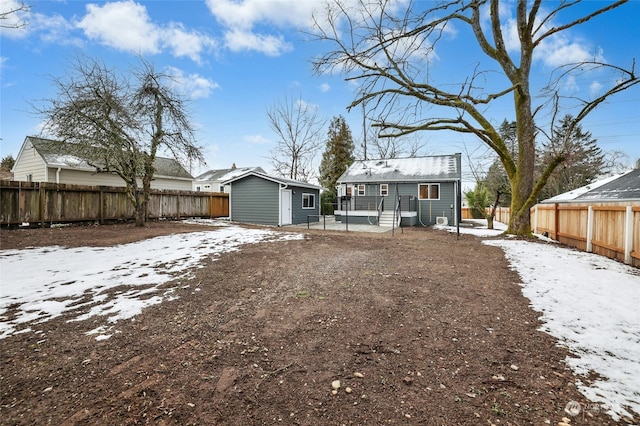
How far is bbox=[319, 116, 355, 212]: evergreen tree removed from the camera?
1071 inches

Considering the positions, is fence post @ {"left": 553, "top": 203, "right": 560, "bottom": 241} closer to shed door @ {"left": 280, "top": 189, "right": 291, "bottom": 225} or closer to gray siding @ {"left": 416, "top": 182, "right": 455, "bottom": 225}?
gray siding @ {"left": 416, "top": 182, "right": 455, "bottom": 225}

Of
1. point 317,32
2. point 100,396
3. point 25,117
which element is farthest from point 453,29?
point 25,117

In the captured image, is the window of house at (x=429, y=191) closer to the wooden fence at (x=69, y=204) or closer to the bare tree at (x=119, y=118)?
the bare tree at (x=119, y=118)

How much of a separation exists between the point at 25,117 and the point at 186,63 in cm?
623

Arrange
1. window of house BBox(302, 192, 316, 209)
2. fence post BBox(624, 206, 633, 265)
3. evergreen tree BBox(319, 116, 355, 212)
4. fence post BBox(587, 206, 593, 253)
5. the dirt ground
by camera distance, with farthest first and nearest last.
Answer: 1. evergreen tree BBox(319, 116, 355, 212)
2. window of house BBox(302, 192, 316, 209)
3. fence post BBox(587, 206, 593, 253)
4. fence post BBox(624, 206, 633, 265)
5. the dirt ground

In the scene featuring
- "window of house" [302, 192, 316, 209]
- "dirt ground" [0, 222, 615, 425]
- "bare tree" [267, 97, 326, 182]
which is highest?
"bare tree" [267, 97, 326, 182]

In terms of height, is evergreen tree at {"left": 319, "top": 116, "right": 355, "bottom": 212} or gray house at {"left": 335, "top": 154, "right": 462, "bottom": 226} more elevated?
evergreen tree at {"left": 319, "top": 116, "right": 355, "bottom": 212}

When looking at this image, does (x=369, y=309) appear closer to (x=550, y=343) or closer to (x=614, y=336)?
(x=550, y=343)

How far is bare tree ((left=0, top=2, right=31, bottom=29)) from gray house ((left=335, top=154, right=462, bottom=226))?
13.9m

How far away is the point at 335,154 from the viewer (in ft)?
89.5

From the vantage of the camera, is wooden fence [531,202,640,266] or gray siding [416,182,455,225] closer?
wooden fence [531,202,640,266]

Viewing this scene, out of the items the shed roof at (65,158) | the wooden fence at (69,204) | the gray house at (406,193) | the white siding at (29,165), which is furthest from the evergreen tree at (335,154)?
A: the white siding at (29,165)

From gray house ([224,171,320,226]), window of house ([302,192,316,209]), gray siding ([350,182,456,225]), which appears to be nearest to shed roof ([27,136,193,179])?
gray house ([224,171,320,226])

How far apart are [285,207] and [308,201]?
8.63 feet
